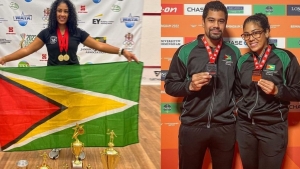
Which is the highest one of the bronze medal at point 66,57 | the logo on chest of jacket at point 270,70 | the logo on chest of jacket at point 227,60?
the logo on chest of jacket at point 227,60

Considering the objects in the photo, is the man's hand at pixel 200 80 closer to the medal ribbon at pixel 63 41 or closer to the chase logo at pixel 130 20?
the medal ribbon at pixel 63 41

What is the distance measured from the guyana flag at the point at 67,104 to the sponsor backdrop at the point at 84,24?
17.9 ft

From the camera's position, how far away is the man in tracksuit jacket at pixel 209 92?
138 inches

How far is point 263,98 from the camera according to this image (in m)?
3.54

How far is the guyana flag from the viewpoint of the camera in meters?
4.43

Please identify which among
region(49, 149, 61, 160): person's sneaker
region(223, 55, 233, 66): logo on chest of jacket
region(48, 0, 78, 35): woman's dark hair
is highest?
region(48, 0, 78, 35): woman's dark hair

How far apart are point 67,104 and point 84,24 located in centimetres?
565

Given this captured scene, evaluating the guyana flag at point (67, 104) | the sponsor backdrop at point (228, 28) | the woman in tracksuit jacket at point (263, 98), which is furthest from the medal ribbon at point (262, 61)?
the guyana flag at point (67, 104)

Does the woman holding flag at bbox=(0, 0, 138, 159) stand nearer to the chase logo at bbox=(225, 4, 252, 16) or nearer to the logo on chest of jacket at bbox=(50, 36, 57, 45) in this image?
the logo on chest of jacket at bbox=(50, 36, 57, 45)

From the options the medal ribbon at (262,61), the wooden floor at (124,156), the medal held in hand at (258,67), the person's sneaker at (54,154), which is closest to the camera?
the medal held in hand at (258,67)

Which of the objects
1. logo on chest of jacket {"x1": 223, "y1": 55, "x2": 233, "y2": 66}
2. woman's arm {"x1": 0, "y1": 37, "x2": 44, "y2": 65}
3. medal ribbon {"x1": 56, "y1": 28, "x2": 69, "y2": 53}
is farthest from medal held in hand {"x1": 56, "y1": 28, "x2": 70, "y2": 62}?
logo on chest of jacket {"x1": 223, "y1": 55, "x2": 233, "y2": 66}

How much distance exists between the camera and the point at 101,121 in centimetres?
445

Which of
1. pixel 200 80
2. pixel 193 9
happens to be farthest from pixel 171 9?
pixel 200 80

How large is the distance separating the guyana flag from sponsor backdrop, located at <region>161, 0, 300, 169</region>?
39cm
